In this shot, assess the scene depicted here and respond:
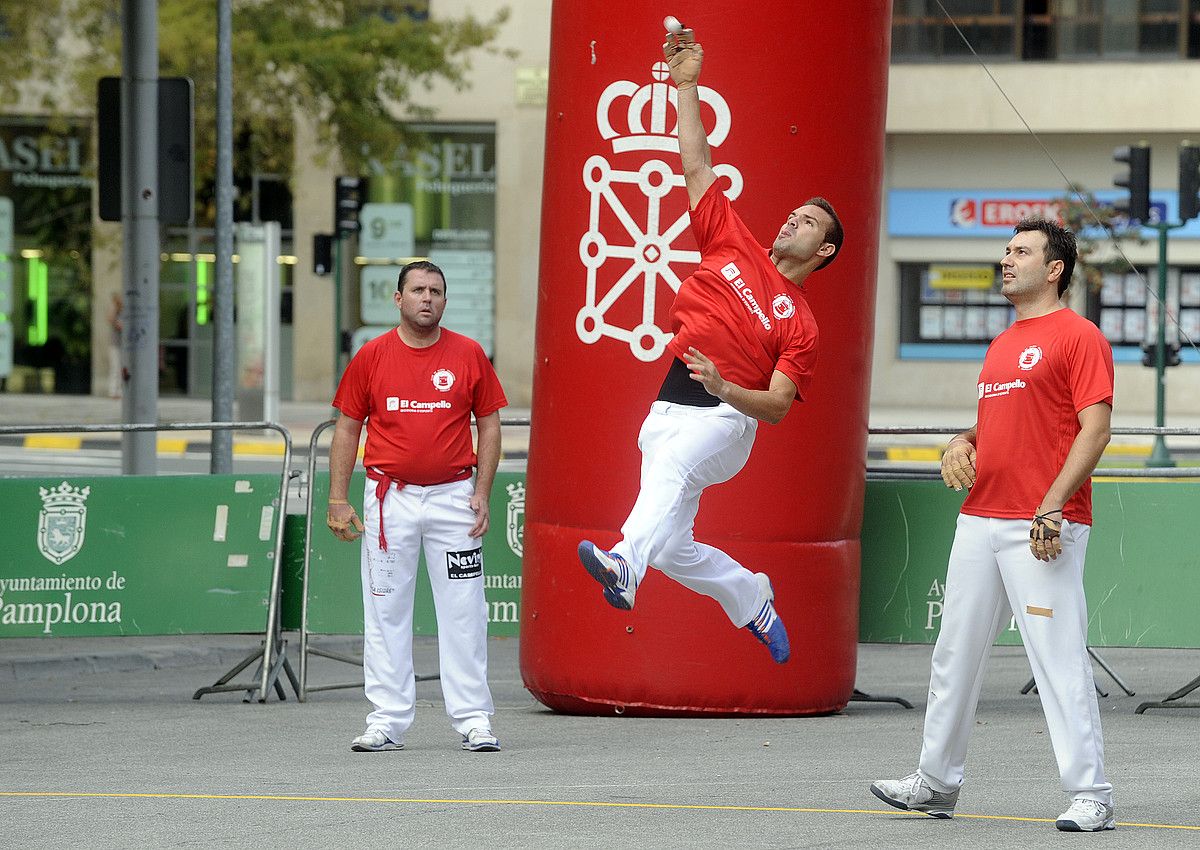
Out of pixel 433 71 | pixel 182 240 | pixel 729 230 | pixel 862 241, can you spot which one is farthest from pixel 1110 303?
pixel 729 230

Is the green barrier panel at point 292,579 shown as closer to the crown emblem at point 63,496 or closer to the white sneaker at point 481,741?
the crown emblem at point 63,496

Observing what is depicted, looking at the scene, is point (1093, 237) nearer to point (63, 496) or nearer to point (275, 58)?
point (275, 58)

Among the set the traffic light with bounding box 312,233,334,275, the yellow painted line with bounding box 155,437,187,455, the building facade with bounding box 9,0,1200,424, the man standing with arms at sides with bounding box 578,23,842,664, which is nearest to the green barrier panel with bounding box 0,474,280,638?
the man standing with arms at sides with bounding box 578,23,842,664

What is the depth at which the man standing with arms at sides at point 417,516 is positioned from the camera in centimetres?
812

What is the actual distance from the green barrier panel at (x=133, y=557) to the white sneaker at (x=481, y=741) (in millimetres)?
2468

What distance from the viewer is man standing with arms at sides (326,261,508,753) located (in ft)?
26.7

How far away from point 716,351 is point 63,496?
15.7ft

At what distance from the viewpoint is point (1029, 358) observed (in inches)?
245

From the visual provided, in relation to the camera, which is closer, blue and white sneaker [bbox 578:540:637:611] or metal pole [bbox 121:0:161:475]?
blue and white sneaker [bbox 578:540:637:611]

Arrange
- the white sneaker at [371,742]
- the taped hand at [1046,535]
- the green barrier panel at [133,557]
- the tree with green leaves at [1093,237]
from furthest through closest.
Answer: the tree with green leaves at [1093,237] < the green barrier panel at [133,557] < the white sneaker at [371,742] < the taped hand at [1046,535]

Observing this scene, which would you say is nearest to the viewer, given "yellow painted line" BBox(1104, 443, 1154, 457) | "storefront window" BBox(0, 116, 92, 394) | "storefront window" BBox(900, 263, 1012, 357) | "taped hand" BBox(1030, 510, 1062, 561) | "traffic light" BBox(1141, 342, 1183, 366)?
"taped hand" BBox(1030, 510, 1062, 561)

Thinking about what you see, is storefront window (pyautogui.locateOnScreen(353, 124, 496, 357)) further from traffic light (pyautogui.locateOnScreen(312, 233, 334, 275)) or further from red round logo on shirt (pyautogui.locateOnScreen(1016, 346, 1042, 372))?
red round logo on shirt (pyautogui.locateOnScreen(1016, 346, 1042, 372))

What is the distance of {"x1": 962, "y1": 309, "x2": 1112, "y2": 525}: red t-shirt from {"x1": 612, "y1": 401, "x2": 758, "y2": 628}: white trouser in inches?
36.3

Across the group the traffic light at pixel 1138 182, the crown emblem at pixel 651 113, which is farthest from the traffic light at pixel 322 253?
the crown emblem at pixel 651 113
